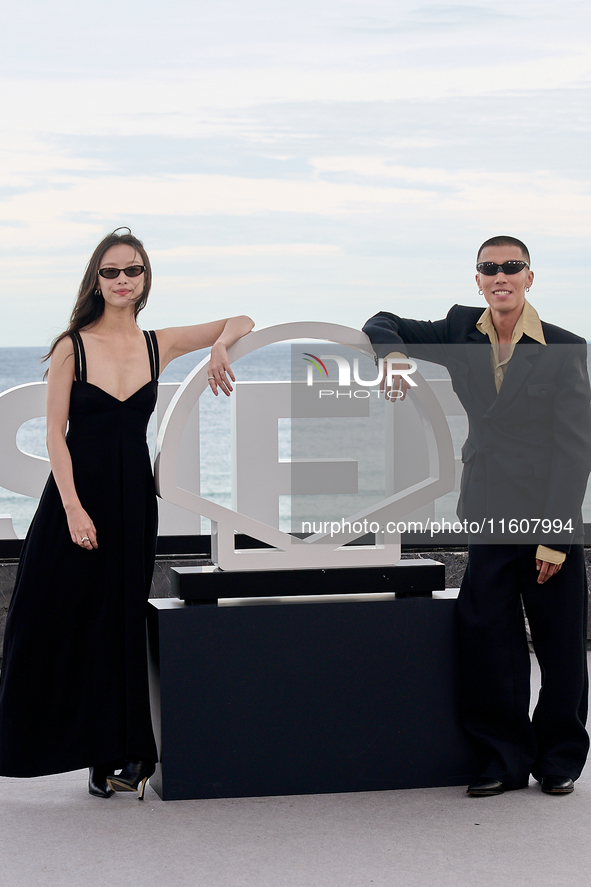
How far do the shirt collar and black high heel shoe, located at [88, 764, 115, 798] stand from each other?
71.1 inches

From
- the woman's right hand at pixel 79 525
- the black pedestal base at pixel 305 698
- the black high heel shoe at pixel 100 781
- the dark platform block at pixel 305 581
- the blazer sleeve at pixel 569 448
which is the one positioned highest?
the blazer sleeve at pixel 569 448

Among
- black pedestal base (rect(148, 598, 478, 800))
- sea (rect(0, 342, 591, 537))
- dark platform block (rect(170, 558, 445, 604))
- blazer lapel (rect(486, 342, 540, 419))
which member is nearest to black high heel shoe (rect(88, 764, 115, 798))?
black pedestal base (rect(148, 598, 478, 800))

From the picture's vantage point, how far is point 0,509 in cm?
2475

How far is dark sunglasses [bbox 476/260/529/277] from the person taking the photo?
318 centimetres

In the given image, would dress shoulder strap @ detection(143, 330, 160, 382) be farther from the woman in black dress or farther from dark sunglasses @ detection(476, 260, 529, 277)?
dark sunglasses @ detection(476, 260, 529, 277)

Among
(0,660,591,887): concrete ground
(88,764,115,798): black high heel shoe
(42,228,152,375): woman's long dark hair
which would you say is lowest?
(0,660,591,887): concrete ground

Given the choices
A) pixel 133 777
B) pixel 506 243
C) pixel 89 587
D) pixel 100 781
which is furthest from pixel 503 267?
pixel 100 781

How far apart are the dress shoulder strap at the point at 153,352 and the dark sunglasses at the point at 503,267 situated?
1.03 m

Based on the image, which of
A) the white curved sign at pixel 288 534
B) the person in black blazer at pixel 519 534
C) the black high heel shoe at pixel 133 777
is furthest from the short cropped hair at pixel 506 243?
Result: the black high heel shoe at pixel 133 777

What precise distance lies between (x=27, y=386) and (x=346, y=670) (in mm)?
2447

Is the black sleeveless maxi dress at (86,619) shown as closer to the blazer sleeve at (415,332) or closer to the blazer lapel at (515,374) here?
the blazer sleeve at (415,332)

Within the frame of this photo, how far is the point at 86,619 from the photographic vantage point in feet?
10.4

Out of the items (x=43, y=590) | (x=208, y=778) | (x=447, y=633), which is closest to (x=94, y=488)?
(x=43, y=590)

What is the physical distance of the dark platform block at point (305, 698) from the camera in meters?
3.15
